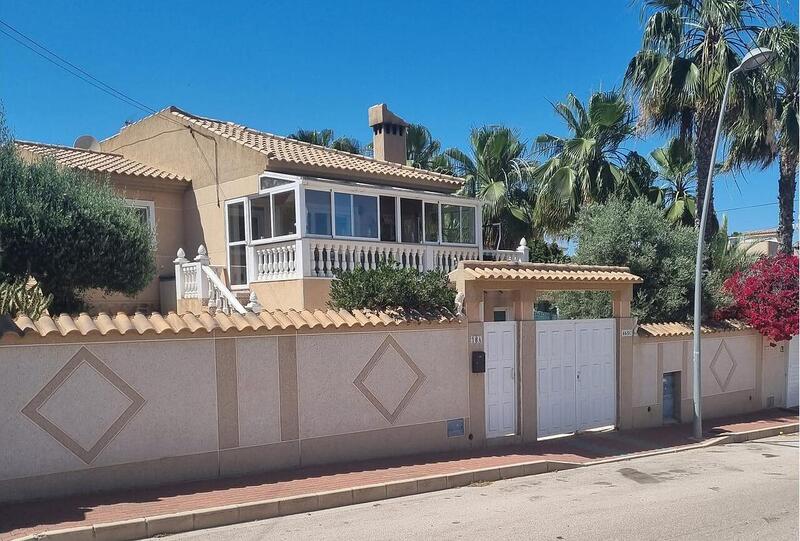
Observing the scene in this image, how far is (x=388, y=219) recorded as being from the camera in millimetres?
15844

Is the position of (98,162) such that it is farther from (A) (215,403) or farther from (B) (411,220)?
(A) (215,403)

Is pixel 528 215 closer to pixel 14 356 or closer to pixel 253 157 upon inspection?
pixel 253 157

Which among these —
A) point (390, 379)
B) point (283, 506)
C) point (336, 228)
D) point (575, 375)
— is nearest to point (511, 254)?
point (336, 228)

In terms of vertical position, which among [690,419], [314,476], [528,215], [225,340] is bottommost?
[690,419]

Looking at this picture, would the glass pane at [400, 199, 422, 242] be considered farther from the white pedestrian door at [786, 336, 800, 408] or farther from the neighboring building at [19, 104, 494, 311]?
the white pedestrian door at [786, 336, 800, 408]

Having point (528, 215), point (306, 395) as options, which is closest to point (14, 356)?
point (306, 395)

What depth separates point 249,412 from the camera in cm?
857

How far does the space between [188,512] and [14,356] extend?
2.49m

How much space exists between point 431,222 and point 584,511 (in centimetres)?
990

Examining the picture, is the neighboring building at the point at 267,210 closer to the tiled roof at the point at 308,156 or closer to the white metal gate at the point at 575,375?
the tiled roof at the point at 308,156

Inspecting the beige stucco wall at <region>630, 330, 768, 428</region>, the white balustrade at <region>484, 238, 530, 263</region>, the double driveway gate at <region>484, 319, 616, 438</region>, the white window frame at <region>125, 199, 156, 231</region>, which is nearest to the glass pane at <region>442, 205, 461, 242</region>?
the white balustrade at <region>484, 238, 530, 263</region>

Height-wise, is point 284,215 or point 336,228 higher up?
point 284,215

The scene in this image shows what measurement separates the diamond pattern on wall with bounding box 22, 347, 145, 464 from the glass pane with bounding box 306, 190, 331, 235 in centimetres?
625

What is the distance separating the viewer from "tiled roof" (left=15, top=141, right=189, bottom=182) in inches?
575
